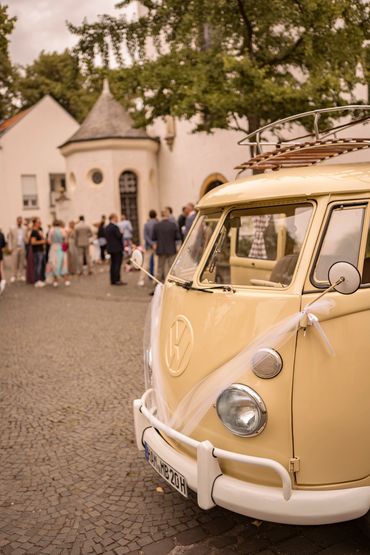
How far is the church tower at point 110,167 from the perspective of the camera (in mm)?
26812

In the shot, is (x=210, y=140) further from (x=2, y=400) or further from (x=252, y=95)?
(x=2, y=400)

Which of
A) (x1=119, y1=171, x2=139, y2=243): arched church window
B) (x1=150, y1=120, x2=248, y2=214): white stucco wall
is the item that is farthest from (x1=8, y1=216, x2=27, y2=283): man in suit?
(x1=119, y1=171, x2=139, y2=243): arched church window

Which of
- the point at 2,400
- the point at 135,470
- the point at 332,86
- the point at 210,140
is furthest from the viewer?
the point at 210,140

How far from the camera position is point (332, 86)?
1095 centimetres

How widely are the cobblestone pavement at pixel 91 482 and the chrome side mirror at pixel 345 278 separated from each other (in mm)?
1587

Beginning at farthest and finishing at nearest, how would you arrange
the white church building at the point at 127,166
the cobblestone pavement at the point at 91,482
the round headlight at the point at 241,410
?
the white church building at the point at 127,166 < the cobblestone pavement at the point at 91,482 < the round headlight at the point at 241,410

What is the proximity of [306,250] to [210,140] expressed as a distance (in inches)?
794

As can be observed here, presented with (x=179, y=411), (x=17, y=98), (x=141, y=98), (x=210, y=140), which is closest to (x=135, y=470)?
(x=179, y=411)

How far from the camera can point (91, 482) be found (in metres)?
4.14

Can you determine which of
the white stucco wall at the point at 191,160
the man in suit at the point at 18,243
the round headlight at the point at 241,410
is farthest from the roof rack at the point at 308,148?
the white stucco wall at the point at 191,160

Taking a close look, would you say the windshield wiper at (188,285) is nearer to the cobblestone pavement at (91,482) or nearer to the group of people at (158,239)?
the cobblestone pavement at (91,482)

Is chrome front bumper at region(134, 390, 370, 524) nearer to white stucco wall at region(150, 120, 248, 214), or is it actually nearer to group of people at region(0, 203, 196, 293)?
group of people at region(0, 203, 196, 293)

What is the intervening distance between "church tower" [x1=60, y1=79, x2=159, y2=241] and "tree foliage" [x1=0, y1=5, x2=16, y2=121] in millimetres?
4720

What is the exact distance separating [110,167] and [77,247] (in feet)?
35.3
